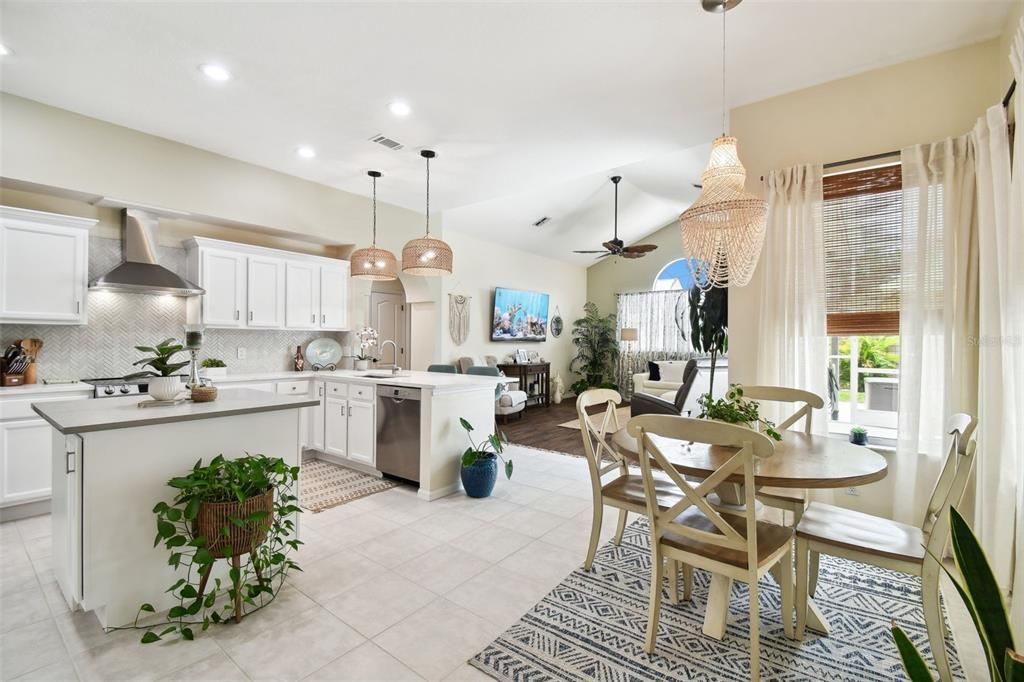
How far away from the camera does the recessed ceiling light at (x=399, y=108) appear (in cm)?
333

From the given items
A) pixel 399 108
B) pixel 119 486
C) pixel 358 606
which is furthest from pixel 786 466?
pixel 399 108

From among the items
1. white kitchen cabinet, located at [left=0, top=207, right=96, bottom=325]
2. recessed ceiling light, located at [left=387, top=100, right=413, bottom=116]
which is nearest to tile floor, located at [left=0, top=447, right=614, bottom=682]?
white kitchen cabinet, located at [left=0, top=207, right=96, bottom=325]

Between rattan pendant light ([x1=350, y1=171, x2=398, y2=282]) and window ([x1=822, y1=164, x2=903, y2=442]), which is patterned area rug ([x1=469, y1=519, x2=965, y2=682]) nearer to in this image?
window ([x1=822, y1=164, x2=903, y2=442])

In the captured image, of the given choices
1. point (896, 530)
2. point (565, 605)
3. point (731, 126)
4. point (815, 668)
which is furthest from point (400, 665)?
point (731, 126)

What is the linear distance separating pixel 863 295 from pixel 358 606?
3.35m

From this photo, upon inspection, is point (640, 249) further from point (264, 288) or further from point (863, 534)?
point (863, 534)

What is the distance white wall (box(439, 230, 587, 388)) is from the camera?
757 centimetres

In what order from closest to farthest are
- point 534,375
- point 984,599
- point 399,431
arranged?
point 984,599
point 399,431
point 534,375

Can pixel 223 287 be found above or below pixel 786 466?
above

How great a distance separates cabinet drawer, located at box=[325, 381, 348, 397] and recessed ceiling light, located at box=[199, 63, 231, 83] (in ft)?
8.24

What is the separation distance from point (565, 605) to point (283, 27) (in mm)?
3289

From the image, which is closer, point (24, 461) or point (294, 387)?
point (24, 461)

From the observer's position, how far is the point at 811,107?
3.12 metres

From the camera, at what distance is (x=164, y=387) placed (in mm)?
2443
